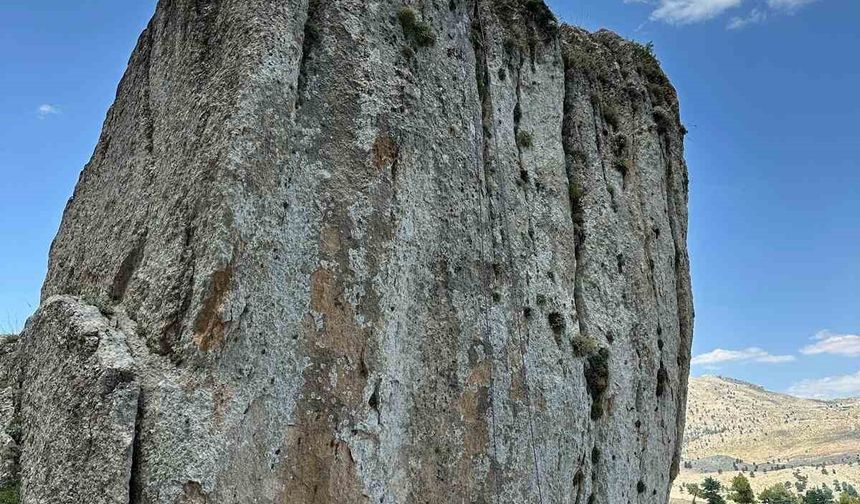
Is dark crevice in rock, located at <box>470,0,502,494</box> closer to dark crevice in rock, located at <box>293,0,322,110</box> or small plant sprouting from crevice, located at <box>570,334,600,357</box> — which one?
small plant sprouting from crevice, located at <box>570,334,600,357</box>

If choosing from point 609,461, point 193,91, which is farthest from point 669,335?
point 193,91

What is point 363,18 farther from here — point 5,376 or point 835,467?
point 835,467

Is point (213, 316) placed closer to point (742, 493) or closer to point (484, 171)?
point (484, 171)

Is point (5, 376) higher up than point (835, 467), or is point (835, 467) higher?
point (5, 376)

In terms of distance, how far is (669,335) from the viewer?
67.4 ft

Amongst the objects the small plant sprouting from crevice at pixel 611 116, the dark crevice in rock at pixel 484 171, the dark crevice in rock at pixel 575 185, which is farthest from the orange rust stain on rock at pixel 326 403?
the small plant sprouting from crevice at pixel 611 116

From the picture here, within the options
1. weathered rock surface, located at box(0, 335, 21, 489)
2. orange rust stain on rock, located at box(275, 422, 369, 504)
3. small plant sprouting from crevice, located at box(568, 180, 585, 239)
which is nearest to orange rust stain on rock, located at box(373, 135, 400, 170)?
orange rust stain on rock, located at box(275, 422, 369, 504)

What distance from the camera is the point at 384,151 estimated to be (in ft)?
43.5

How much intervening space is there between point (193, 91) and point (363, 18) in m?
3.61

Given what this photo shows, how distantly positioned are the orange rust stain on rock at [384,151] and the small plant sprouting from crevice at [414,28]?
8.59 ft

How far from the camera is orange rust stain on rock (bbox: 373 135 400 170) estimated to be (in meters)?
13.1

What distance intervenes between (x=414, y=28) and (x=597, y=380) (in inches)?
359

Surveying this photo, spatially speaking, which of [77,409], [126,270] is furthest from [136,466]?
[126,270]

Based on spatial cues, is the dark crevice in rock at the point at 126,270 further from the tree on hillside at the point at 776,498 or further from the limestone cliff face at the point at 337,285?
the tree on hillside at the point at 776,498
